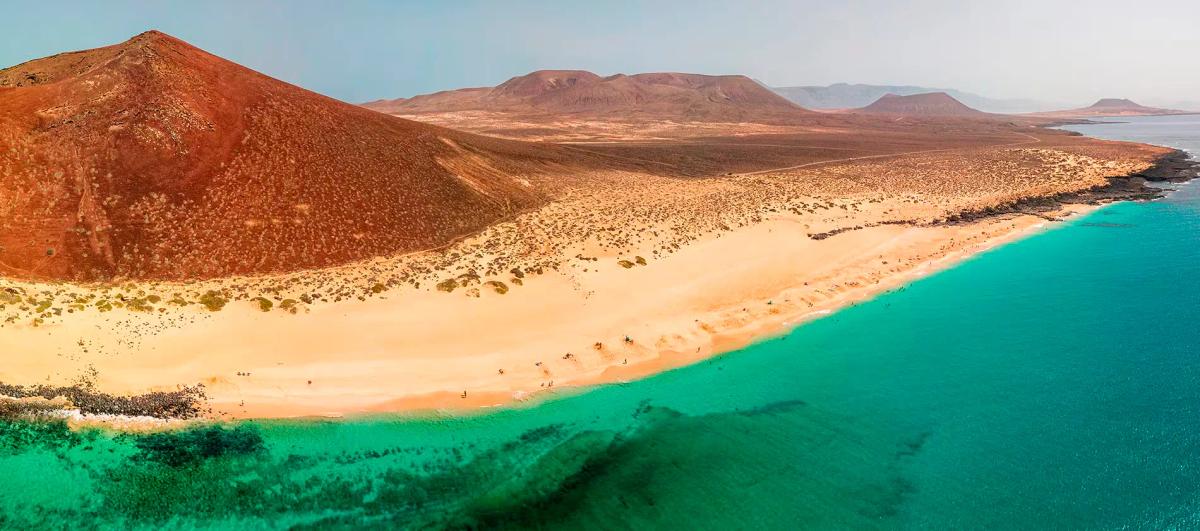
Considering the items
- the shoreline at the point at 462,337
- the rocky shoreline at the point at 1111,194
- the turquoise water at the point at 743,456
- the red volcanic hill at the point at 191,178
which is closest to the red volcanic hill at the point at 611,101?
the rocky shoreline at the point at 1111,194

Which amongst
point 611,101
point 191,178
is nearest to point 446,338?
point 191,178

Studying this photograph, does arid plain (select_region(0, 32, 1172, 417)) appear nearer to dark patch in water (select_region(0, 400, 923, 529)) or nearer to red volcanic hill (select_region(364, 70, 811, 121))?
dark patch in water (select_region(0, 400, 923, 529))

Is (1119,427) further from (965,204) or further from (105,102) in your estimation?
(105,102)

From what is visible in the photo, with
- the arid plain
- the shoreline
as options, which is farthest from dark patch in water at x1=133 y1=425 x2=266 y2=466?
the arid plain

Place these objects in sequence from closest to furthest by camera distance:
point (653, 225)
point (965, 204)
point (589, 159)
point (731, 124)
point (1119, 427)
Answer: point (1119, 427), point (653, 225), point (965, 204), point (589, 159), point (731, 124)

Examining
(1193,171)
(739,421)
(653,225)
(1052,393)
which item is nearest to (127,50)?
(653,225)
